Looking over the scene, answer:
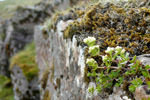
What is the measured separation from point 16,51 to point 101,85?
17.3 metres

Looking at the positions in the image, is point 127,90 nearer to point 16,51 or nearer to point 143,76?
point 143,76

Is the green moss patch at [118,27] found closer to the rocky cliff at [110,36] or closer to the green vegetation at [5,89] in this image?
the rocky cliff at [110,36]

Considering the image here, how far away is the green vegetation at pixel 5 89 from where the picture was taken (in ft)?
48.5

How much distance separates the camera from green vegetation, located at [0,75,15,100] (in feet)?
48.5

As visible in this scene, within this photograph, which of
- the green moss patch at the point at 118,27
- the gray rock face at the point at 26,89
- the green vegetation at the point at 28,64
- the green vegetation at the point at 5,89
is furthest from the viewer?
the green vegetation at the point at 5,89

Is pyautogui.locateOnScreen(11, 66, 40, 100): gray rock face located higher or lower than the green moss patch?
lower

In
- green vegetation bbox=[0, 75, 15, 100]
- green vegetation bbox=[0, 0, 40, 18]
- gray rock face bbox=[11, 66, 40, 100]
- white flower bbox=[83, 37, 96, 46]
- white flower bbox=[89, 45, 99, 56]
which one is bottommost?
green vegetation bbox=[0, 75, 15, 100]

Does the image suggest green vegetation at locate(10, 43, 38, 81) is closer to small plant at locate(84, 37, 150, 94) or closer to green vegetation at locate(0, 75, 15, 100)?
green vegetation at locate(0, 75, 15, 100)

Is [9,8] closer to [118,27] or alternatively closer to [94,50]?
[118,27]

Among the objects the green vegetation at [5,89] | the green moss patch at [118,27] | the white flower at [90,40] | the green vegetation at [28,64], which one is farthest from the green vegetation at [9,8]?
the white flower at [90,40]

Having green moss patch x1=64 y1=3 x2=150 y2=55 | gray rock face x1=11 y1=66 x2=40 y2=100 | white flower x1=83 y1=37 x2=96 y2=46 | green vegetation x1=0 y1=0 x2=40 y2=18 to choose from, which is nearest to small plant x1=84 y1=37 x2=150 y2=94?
white flower x1=83 y1=37 x2=96 y2=46

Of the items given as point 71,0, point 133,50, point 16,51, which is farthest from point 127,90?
point 16,51

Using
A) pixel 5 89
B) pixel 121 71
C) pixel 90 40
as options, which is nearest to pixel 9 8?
pixel 5 89

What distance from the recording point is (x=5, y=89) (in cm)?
1606
